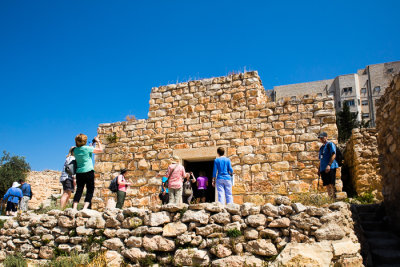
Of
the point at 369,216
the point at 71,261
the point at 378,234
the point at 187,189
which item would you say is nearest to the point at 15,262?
the point at 71,261

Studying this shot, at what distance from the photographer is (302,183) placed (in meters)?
7.32

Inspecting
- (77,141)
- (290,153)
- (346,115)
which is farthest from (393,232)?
(346,115)

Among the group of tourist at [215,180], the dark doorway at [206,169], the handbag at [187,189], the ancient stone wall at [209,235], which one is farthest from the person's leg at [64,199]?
the dark doorway at [206,169]

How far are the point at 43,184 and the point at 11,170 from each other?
10.9 feet

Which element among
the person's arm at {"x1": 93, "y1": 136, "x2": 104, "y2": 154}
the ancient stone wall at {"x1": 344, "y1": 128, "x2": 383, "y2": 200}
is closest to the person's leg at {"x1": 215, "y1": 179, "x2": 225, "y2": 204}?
the person's arm at {"x1": 93, "y1": 136, "x2": 104, "y2": 154}

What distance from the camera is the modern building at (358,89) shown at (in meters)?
39.8

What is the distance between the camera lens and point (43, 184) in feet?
61.0

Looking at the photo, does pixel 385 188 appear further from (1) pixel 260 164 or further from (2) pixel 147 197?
(2) pixel 147 197

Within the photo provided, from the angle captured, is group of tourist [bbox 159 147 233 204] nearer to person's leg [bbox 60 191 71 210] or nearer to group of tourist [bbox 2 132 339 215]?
group of tourist [bbox 2 132 339 215]

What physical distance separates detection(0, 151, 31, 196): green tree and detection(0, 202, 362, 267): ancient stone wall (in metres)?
16.7

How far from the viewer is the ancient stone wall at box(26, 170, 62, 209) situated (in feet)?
59.3

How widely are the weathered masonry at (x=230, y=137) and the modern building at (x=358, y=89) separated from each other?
33439 millimetres

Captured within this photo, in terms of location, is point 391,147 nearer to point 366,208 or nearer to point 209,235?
point 366,208

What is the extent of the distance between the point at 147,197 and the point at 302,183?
12.9ft
